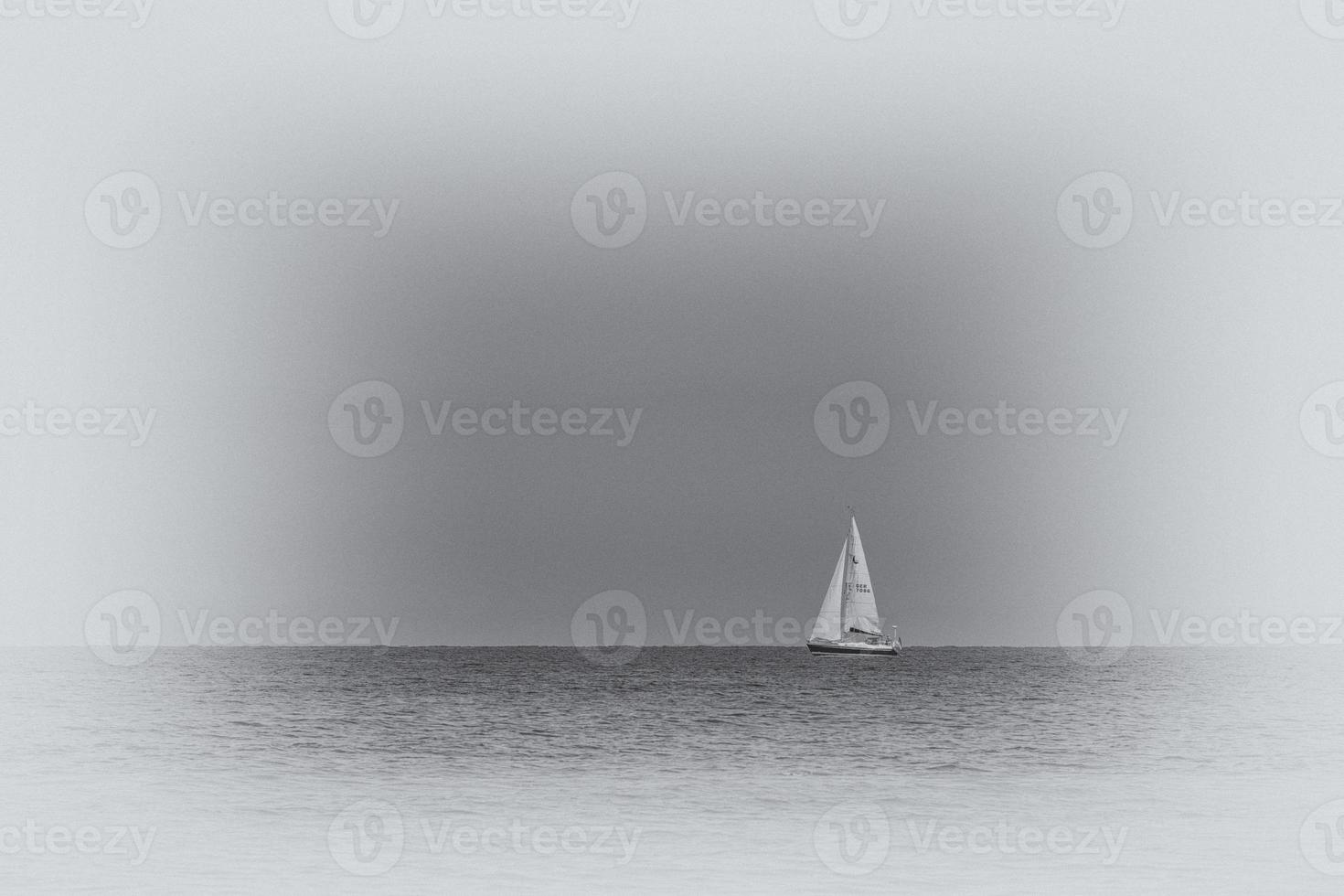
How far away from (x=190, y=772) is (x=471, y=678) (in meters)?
71.5

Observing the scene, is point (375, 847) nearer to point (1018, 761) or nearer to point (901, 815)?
point (901, 815)

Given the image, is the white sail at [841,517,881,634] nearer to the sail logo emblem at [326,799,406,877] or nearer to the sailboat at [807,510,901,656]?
the sailboat at [807,510,901,656]

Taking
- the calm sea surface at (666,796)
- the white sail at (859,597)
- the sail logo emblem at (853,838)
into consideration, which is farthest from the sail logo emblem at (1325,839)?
the white sail at (859,597)

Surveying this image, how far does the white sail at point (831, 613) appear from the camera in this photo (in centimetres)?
11788

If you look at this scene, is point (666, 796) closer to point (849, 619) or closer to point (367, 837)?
point (367, 837)

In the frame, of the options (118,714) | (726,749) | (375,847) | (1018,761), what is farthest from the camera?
(118,714)

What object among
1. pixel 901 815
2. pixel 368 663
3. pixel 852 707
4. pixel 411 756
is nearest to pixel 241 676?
pixel 368 663

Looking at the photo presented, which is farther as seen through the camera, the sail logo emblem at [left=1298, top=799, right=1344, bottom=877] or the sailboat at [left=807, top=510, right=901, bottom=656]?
the sailboat at [left=807, top=510, right=901, bottom=656]

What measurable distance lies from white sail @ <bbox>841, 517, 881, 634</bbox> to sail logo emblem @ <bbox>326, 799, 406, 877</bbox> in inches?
3358

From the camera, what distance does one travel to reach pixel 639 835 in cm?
2848

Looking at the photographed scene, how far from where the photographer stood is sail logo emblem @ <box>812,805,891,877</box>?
25.1 meters

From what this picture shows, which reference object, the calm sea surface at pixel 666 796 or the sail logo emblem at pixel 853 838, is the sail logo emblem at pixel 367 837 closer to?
the calm sea surface at pixel 666 796

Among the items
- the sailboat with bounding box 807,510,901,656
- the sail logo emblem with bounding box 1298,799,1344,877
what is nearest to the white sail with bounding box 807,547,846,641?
the sailboat with bounding box 807,510,901,656

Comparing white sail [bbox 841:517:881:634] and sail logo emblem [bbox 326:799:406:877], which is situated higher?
white sail [bbox 841:517:881:634]
